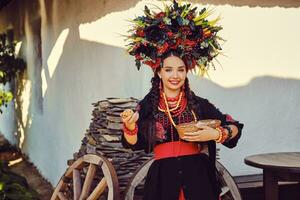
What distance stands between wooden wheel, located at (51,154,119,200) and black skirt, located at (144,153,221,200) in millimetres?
542

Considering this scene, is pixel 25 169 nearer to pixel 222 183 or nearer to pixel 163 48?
pixel 222 183

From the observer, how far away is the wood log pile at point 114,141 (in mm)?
4125

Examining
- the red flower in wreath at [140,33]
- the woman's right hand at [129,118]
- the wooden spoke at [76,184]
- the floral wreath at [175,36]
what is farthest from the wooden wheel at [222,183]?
the red flower in wreath at [140,33]

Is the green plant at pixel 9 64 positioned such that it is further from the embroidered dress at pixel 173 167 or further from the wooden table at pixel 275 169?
the embroidered dress at pixel 173 167

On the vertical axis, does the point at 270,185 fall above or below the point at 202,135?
below

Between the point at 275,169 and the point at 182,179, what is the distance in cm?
85

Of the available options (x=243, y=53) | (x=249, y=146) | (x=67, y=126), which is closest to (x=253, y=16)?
(x=243, y=53)

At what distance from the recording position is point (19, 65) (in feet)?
32.5

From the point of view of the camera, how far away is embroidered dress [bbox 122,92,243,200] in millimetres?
3031

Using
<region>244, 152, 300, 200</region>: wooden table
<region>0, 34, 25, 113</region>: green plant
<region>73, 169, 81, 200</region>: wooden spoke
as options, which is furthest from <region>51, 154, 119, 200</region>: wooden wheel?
<region>0, 34, 25, 113</region>: green plant

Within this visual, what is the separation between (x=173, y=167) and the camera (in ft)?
10.1

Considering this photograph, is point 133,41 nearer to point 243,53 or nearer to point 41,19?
point 243,53

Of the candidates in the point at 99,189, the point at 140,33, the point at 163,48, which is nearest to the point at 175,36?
the point at 163,48

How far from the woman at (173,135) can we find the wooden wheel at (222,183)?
0.52m
